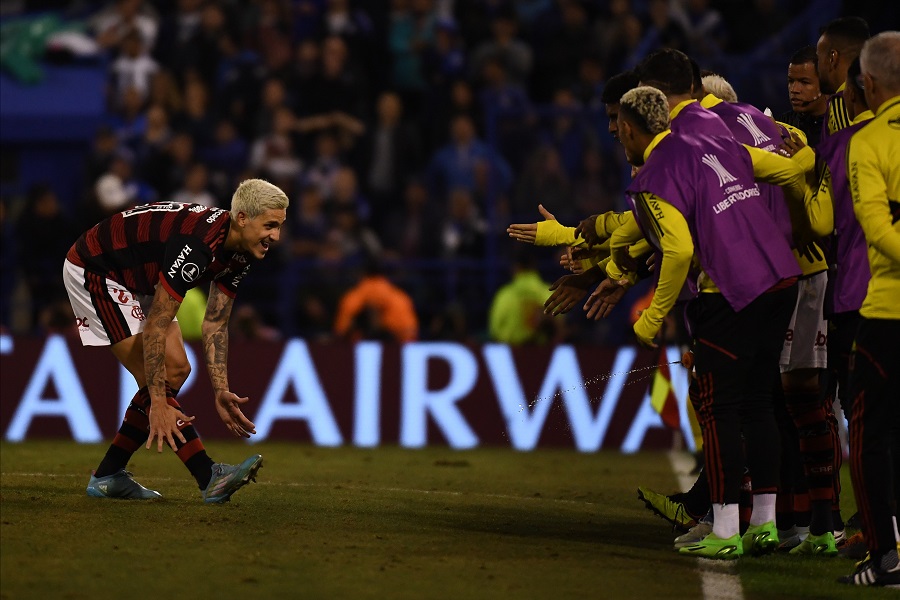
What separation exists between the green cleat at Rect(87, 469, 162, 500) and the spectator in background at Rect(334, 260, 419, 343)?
6.86 meters

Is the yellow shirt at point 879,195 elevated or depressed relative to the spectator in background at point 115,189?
depressed

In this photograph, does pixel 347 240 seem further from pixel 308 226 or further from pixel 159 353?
pixel 159 353

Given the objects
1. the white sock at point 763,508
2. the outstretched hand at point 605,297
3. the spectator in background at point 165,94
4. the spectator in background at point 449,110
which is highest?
the spectator in background at point 165,94

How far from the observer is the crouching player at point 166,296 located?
782cm

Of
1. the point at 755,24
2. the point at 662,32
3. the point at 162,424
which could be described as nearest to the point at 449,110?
the point at 662,32

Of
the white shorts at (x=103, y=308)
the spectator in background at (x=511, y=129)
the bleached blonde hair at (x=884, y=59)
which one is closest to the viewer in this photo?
the bleached blonde hair at (x=884, y=59)

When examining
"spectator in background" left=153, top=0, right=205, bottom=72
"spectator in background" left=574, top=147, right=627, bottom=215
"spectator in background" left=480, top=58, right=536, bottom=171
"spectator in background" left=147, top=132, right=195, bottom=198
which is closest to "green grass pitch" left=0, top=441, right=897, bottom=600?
"spectator in background" left=574, top=147, right=627, bottom=215

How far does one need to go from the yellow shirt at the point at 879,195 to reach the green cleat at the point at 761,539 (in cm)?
142

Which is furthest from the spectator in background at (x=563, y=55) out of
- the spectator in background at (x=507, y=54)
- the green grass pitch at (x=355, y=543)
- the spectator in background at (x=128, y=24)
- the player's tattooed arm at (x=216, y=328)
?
the player's tattooed arm at (x=216, y=328)

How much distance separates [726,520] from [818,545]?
30.1 inches

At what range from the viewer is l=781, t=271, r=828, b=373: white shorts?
7.48 m

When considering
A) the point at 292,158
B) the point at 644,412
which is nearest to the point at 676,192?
the point at 644,412

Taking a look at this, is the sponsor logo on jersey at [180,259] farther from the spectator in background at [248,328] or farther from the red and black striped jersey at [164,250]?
the spectator in background at [248,328]

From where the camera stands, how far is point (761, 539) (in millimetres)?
7094
